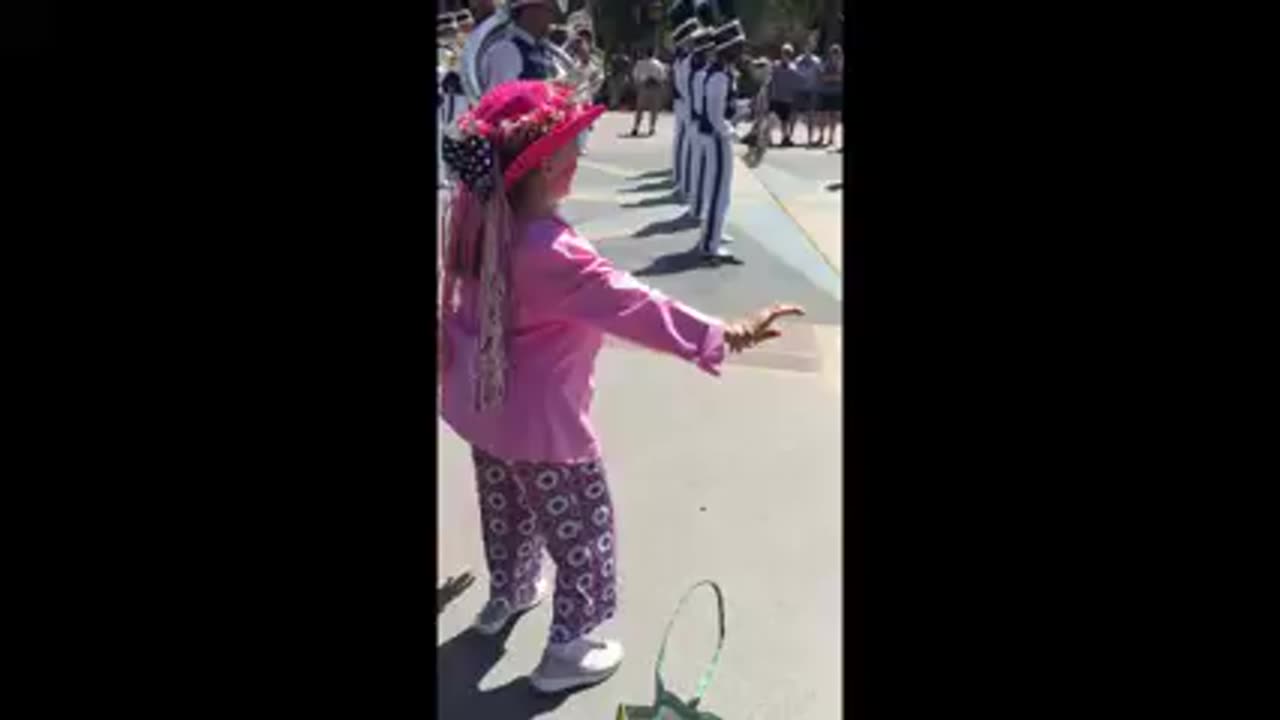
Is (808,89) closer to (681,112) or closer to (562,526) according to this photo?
(681,112)

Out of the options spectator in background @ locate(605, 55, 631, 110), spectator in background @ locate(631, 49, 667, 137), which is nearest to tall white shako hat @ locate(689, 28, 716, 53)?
spectator in background @ locate(631, 49, 667, 137)

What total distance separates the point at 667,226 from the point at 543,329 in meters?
8.38

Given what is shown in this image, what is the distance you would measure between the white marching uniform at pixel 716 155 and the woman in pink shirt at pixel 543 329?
6442mm

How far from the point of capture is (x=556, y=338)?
9.38 feet

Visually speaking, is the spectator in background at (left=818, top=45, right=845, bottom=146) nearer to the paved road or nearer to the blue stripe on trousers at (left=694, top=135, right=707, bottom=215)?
the blue stripe on trousers at (left=694, top=135, right=707, bottom=215)

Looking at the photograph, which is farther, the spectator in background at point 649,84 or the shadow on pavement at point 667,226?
the spectator in background at point 649,84

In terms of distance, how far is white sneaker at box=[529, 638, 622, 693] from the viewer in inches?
122

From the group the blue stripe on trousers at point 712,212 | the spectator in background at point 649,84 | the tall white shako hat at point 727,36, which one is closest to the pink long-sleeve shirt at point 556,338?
the blue stripe on trousers at point 712,212

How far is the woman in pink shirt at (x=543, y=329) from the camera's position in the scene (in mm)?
2738

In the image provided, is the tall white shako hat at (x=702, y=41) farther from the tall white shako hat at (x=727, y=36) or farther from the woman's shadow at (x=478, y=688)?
the woman's shadow at (x=478, y=688)

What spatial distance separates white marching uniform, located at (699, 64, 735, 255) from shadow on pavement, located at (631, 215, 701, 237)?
1.13 meters

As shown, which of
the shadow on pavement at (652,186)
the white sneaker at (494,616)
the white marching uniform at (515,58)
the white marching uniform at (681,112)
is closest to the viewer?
the white sneaker at (494,616)
